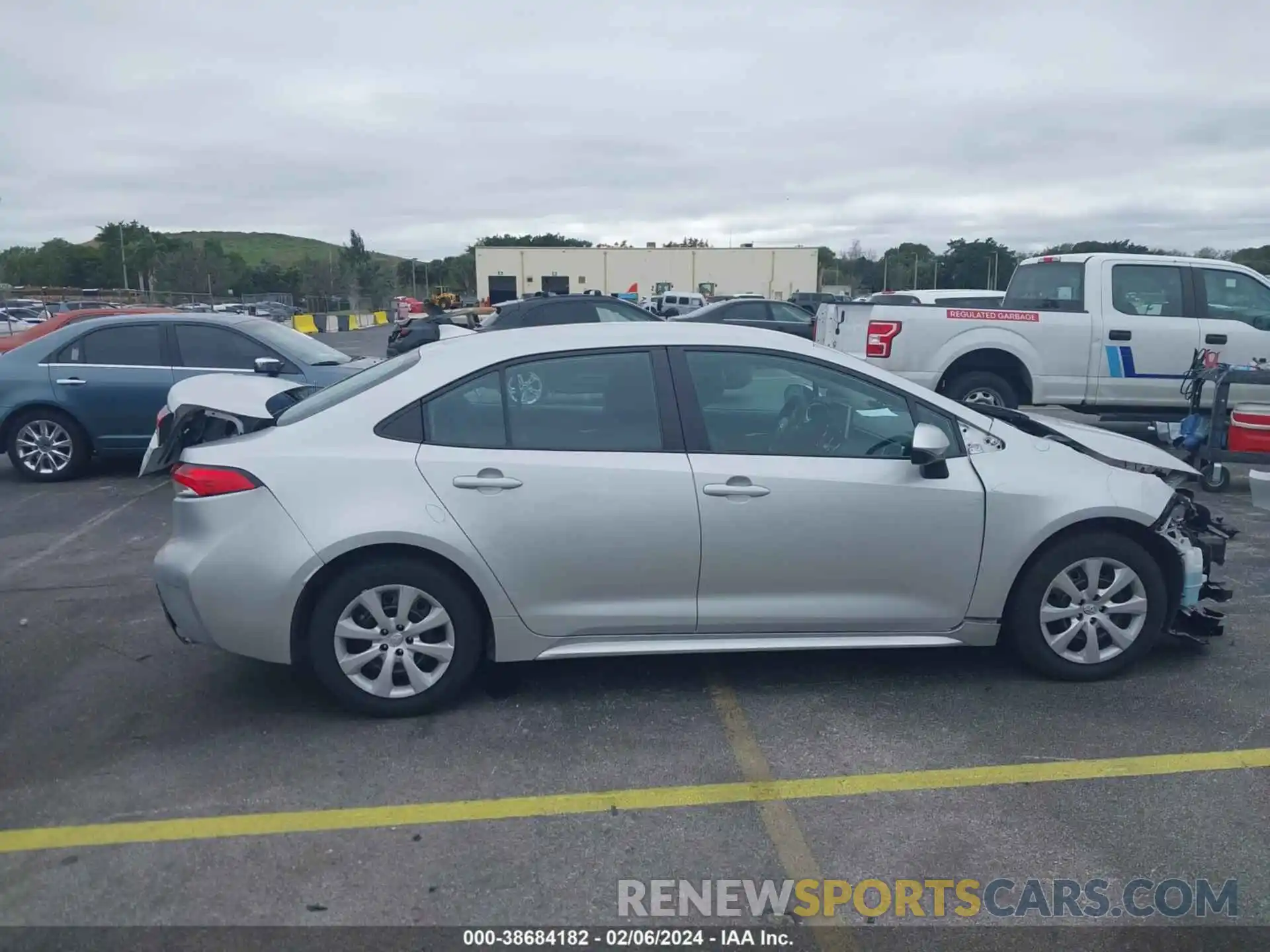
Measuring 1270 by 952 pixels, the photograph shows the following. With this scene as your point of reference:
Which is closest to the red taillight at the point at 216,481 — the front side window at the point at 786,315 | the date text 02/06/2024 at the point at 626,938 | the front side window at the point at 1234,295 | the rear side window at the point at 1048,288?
the date text 02/06/2024 at the point at 626,938

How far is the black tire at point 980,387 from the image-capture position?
10391 mm

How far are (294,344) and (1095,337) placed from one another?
800 cm

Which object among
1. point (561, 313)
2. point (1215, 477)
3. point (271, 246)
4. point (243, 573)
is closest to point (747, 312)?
point (561, 313)

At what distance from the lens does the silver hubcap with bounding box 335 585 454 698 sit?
4176 mm

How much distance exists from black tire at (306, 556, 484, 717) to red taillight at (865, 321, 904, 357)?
7111mm

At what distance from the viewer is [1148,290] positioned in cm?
1046

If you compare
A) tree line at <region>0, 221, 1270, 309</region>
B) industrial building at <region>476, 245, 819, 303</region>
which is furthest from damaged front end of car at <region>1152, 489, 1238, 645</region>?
industrial building at <region>476, 245, 819, 303</region>

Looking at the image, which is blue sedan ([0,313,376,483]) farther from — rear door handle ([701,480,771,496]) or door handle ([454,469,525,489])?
rear door handle ([701,480,771,496])

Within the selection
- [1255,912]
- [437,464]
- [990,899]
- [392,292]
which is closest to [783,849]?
[990,899]

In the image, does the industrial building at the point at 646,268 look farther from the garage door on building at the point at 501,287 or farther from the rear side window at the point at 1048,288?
the rear side window at the point at 1048,288

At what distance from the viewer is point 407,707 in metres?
4.27

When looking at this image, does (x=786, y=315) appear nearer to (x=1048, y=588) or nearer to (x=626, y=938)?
(x=1048, y=588)

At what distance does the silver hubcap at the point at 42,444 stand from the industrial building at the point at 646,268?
56.9 m

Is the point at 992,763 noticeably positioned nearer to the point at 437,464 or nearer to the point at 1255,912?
the point at 1255,912
